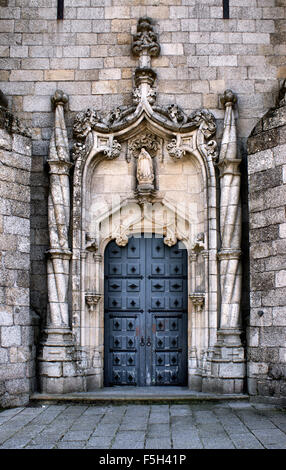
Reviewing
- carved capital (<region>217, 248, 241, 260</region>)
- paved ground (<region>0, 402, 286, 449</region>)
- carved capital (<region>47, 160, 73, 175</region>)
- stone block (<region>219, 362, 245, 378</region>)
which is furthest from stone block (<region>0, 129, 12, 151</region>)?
stone block (<region>219, 362, 245, 378</region>)

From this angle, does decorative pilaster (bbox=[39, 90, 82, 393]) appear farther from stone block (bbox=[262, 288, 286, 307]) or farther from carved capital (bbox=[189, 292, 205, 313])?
stone block (bbox=[262, 288, 286, 307])

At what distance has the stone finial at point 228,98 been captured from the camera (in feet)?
26.0

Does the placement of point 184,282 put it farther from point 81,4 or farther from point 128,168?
point 81,4

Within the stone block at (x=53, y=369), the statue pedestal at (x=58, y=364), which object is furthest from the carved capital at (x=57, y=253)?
the stone block at (x=53, y=369)

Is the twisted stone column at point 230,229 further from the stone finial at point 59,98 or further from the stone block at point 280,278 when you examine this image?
the stone finial at point 59,98

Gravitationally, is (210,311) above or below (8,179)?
below

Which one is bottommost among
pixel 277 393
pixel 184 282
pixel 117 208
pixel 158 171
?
pixel 277 393

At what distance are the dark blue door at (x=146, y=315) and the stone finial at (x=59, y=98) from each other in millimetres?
2231

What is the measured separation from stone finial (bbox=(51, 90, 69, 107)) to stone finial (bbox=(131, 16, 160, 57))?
4.00 feet

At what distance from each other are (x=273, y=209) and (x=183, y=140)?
1783 mm

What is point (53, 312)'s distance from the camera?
7.67m

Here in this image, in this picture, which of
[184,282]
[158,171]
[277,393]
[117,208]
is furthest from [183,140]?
[277,393]

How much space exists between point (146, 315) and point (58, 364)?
147 centimetres

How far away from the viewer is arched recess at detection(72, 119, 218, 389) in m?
7.86
